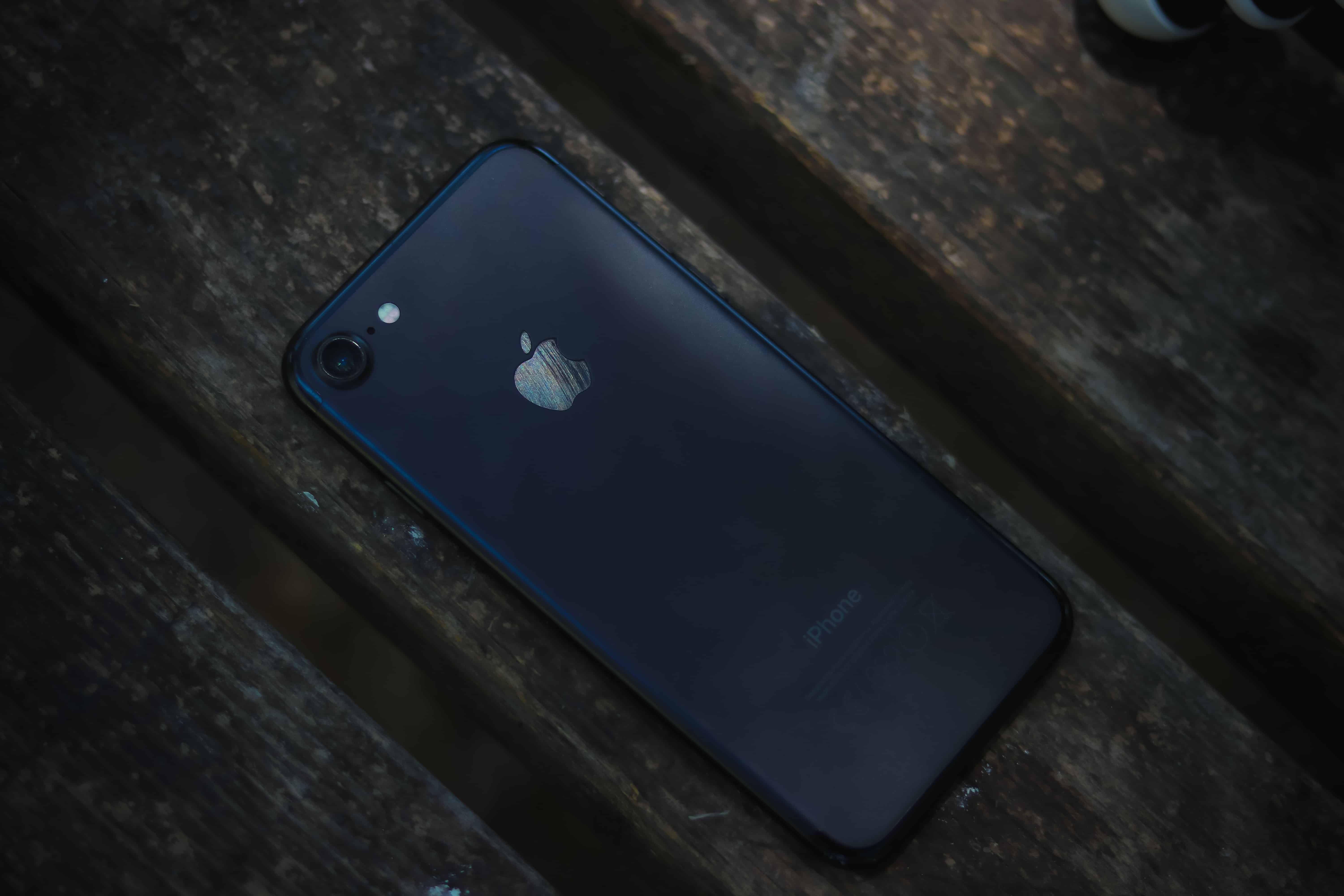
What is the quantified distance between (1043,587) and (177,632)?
0.56 m

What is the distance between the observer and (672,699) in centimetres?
57

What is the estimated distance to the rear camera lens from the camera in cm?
57

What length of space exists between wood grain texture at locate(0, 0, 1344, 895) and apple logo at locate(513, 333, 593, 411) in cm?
11

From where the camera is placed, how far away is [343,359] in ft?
1.88

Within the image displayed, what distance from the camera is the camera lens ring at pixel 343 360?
57 centimetres

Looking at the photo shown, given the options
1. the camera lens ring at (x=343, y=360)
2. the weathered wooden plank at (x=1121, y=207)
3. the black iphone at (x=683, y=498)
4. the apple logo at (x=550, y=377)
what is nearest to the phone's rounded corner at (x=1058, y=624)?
the black iphone at (x=683, y=498)

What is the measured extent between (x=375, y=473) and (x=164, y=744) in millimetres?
211

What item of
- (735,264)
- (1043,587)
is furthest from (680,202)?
(1043,587)

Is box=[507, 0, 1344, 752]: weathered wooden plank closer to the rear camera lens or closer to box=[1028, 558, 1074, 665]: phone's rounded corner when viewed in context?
box=[1028, 558, 1074, 665]: phone's rounded corner

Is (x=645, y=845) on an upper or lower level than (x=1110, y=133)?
lower

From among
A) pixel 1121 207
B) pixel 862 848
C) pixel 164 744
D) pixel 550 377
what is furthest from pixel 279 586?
pixel 1121 207

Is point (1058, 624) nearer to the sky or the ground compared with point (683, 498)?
nearer to the sky

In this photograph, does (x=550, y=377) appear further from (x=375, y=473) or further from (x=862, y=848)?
(x=862, y=848)

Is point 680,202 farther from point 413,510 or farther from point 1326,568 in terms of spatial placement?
point 1326,568
